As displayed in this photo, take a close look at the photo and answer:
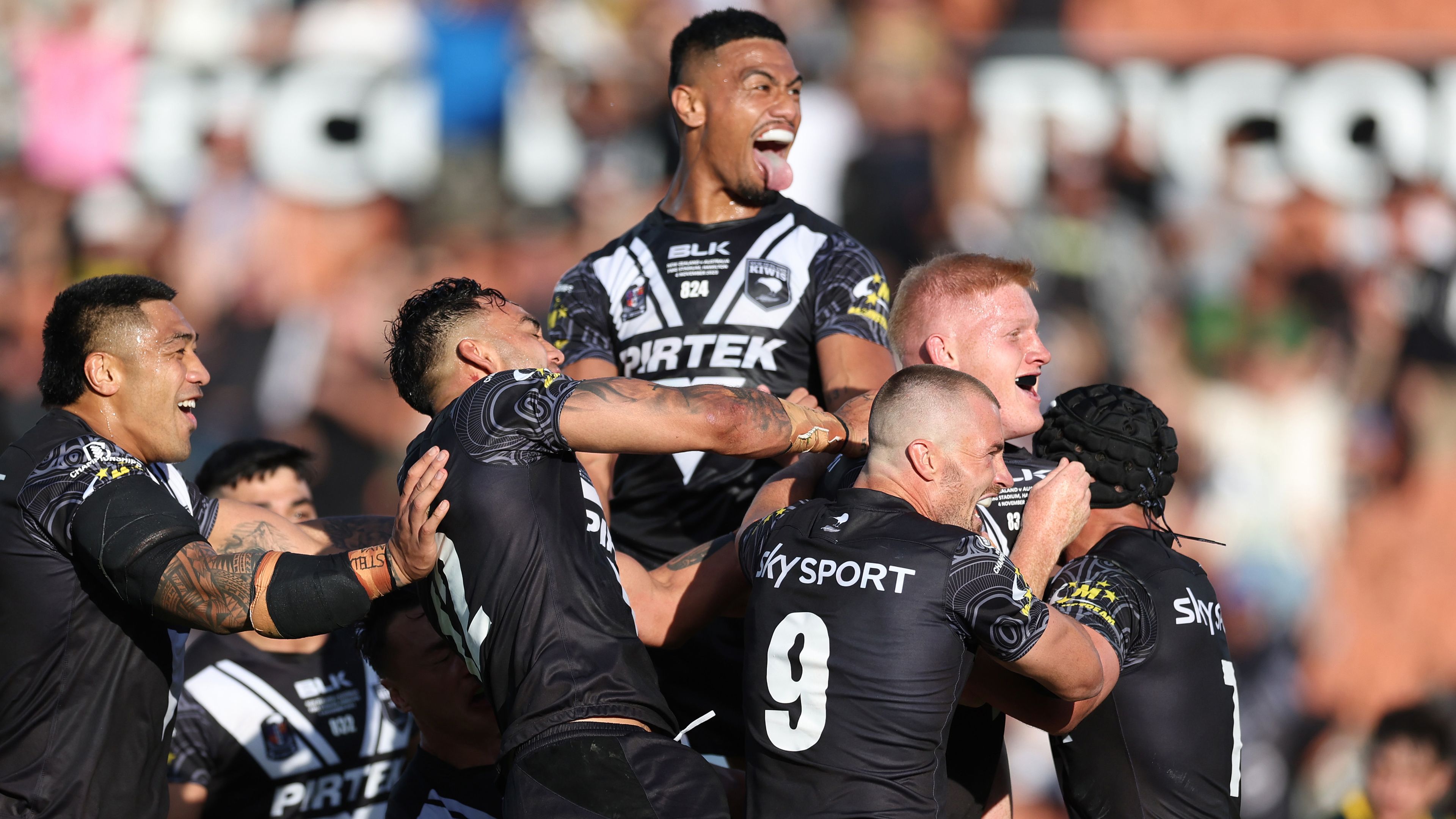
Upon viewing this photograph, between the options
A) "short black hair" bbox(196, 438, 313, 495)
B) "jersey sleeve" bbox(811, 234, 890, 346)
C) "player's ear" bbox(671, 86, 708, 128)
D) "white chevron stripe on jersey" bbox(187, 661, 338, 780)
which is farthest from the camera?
"short black hair" bbox(196, 438, 313, 495)

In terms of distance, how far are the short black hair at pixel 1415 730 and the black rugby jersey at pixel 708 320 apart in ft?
19.7

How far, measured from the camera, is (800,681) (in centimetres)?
445

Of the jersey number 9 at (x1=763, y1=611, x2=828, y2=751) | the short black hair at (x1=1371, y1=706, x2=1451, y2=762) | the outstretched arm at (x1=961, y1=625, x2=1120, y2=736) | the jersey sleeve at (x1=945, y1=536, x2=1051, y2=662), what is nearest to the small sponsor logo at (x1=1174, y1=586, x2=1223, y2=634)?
the outstretched arm at (x1=961, y1=625, x2=1120, y2=736)

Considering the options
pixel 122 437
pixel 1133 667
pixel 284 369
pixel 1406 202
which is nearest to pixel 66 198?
pixel 284 369

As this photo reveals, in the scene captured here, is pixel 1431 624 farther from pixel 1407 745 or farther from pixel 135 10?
pixel 135 10

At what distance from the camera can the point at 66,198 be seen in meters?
13.9

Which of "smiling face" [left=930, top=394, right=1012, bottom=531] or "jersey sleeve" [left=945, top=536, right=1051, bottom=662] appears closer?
"jersey sleeve" [left=945, top=536, right=1051, bottom=662]

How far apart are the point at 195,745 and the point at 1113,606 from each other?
462 cm

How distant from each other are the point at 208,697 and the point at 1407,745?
7.99m

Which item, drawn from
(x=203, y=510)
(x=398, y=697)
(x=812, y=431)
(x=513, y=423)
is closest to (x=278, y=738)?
(x=398, y=697)

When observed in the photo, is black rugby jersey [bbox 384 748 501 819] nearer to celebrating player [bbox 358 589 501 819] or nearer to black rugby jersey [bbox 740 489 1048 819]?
celebrating player [bbox 358 589 501 819]

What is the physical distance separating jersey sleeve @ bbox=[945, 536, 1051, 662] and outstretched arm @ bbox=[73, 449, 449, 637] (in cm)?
172

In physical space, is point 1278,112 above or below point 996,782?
above

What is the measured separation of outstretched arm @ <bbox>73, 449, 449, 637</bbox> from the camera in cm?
463
